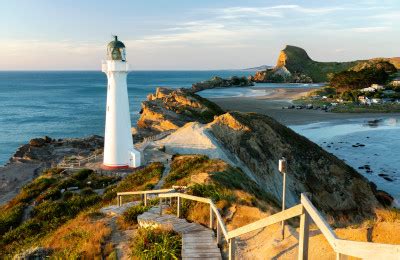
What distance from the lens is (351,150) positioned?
43906 millimetres

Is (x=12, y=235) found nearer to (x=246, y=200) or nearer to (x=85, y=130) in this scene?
(x=246, y=200)

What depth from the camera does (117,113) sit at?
87.6 feet

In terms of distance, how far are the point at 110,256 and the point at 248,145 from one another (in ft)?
72.9

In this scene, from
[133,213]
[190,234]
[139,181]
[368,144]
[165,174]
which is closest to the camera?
[190,234]

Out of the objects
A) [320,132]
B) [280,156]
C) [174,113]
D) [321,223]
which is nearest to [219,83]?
[174,113]

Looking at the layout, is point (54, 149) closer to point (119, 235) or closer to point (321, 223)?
point (119, 235)

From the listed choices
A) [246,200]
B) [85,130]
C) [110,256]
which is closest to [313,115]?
[85,130]

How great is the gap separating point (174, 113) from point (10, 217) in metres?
40.5

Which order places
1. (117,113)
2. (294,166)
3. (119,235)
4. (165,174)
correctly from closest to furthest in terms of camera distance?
(119,235)
(165,174)
(117,113)
(294,166)

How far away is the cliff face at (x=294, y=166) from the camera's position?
26.7 m

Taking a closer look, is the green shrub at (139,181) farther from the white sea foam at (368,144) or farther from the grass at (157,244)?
the white sea foam at (368,144)

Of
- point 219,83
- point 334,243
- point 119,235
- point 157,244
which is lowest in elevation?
point 119,235

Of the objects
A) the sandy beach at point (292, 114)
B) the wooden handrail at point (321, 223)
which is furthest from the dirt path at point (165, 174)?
the sandy beach at point (292, 114)

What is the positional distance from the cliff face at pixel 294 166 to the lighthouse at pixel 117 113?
810 centimetres
